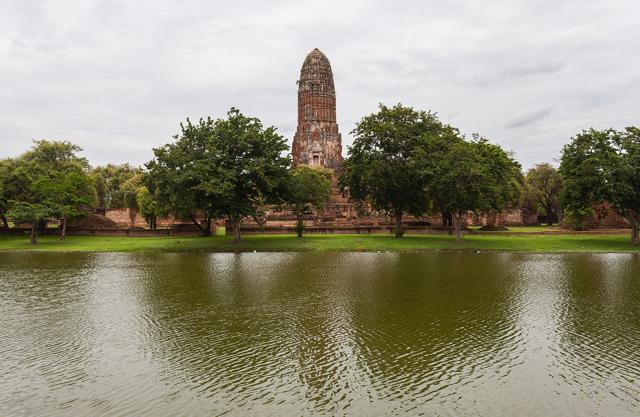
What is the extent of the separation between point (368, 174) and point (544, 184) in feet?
115

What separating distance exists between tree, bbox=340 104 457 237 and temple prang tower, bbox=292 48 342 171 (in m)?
44.7

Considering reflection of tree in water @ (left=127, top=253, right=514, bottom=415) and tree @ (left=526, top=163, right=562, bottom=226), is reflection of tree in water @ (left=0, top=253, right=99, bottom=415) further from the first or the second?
tree @ (left=526, top=163, right=562, bottom=226)

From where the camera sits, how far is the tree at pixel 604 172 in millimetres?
33406

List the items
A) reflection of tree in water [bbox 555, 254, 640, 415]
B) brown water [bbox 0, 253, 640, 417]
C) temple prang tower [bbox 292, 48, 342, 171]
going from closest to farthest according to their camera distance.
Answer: brown water [bbox 0, 253, 640, 417] < reflection of tree in water [bbox 555, 254, 640, 415] < temple prang tower [bbox 292, 48, 342, 171]

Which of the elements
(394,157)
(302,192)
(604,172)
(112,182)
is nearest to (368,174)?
(394,157)

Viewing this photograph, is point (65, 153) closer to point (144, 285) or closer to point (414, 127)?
point (414, 127)

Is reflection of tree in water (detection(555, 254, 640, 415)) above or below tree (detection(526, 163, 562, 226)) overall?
below

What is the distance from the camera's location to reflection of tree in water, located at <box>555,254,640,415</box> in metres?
8.34

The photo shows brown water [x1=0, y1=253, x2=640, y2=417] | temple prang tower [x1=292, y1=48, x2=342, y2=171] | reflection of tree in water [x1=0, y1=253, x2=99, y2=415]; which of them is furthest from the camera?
temple prang tower [x1=292, y1=48, x2=342, y2=171]

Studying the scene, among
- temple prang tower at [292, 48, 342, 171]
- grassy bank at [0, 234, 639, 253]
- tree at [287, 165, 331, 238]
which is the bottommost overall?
grassy bank at [0, 234, 639, 253]

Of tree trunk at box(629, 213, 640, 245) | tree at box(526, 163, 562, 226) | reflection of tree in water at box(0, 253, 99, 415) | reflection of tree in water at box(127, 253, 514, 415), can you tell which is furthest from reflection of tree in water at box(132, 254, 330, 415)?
tree at box(526, 163, 562, 226)

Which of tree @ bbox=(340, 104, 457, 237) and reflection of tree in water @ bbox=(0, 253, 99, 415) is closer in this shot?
reflection of tree in water @ bbox=(0, 253, 99, 415)

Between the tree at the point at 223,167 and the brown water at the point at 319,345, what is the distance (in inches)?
537

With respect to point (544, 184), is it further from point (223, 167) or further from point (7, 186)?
point (7, 186)
